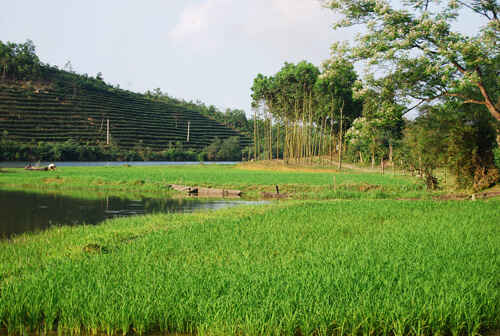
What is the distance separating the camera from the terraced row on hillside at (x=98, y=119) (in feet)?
229

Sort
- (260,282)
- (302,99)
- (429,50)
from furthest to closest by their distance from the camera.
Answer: (302,99), (429,50), (260,282)

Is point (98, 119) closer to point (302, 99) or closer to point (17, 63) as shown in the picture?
point (17, 63)

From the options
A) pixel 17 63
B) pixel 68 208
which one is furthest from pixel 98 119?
pixel 68 208

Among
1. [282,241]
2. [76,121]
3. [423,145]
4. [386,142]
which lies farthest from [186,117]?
[282,241]

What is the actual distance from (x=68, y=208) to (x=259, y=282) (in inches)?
506

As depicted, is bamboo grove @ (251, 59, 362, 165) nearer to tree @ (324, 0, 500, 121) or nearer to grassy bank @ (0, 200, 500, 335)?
tree @ (324, 0, 500, 121)

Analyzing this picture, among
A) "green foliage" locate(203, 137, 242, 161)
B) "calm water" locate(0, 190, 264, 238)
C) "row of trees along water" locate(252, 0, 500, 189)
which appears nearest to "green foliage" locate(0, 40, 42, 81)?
"green foliage" locate(203, 137, 242, 161)

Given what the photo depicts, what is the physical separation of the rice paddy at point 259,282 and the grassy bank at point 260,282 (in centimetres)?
2

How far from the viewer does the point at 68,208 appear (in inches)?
619

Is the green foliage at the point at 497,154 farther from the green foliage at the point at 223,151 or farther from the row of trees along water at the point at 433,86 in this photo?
the green foliage at the point at 223,151

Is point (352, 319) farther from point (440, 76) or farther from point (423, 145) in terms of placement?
point (423, 145)

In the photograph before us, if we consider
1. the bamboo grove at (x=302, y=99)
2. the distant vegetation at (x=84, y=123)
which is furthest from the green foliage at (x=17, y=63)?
the bamboo grove at (x=302, y=99)

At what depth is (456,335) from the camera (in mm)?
3840

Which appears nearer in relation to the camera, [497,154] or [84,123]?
[497,154]
